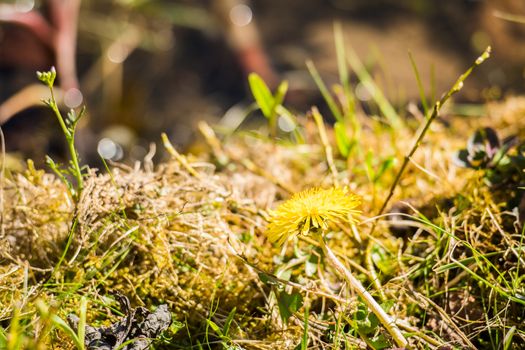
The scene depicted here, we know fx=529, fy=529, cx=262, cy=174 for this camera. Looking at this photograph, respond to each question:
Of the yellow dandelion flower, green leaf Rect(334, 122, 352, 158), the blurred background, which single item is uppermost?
the yellow dandelion flower

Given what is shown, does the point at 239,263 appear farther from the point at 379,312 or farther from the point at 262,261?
the point at 379,312

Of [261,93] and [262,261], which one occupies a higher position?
[261,93]

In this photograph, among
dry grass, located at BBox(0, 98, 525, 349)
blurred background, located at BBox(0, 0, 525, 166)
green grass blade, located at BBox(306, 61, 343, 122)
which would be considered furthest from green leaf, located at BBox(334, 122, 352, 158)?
blurred background, located at BBox(0, 0, 525, 166)

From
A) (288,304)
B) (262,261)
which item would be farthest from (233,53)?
(288,304)

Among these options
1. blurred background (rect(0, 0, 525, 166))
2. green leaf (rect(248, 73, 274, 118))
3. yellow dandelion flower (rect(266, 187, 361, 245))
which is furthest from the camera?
blurred background (rect(0, 0, 525, 166))

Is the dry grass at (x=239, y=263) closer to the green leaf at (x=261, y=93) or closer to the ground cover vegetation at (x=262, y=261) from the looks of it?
the ground cover vegetation at (x=262, y=261)

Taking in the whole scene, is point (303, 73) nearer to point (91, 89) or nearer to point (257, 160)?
point (91, 89)

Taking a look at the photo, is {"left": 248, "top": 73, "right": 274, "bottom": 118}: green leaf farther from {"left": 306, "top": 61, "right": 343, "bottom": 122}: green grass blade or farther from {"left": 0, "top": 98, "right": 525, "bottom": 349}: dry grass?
{"left": 0, "top": 98, "right": 525, "bottom": 349}: dry grass
